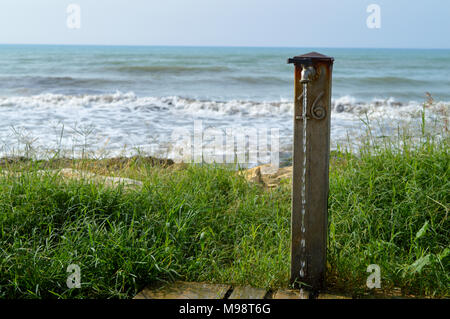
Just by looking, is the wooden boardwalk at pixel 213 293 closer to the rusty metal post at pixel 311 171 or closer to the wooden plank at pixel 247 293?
the wooden plank at pixel 247 293

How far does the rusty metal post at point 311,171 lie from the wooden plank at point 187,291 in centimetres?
47

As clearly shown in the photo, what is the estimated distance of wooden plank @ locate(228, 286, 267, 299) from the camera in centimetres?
252

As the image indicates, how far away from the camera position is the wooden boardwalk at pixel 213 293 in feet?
8.31

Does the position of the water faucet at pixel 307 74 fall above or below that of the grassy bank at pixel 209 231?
above

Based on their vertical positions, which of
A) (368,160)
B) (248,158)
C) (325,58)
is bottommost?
(248,158)

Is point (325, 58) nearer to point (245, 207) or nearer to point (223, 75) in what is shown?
point (245, 207)

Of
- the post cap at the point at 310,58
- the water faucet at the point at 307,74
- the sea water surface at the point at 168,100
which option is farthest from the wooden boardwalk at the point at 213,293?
the sea water surface at the point at 168,100

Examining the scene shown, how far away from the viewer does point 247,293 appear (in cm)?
Answer: 255

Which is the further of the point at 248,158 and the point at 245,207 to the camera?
the point at 248,158

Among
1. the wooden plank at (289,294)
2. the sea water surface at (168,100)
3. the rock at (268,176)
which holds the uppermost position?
the sea water surface at (168,100)

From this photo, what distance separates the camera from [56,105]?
15.5 metres
